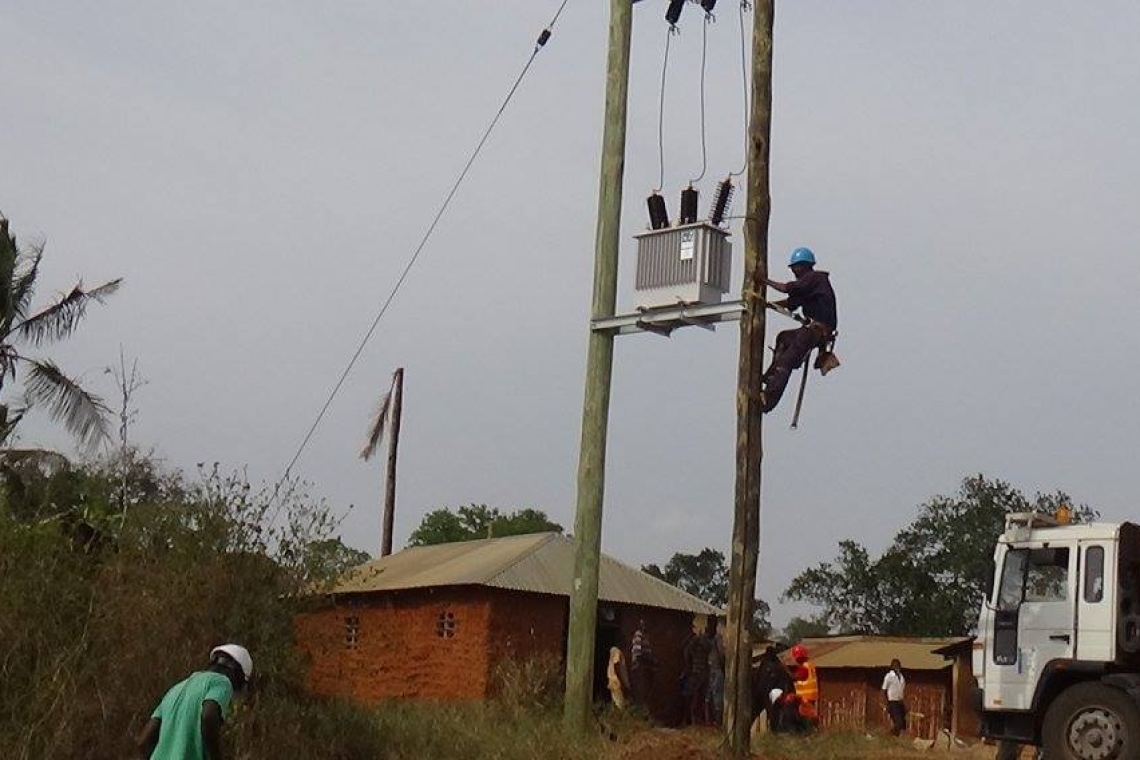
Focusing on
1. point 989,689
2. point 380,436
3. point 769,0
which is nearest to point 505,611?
point 989,689

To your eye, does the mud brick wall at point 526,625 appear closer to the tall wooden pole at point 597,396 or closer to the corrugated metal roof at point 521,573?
the corrugated metal roof at point 521,573

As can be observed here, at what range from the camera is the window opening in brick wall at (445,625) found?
23922 mm

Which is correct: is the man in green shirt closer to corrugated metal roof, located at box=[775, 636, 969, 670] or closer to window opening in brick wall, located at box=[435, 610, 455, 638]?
window opening in brick wall, located at box=[435, 610, 455, 638]

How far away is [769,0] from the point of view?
1215 cm

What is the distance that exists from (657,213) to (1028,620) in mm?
5593

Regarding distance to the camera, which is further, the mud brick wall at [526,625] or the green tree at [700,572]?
the green tree at [700,572]

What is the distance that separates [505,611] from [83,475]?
27.9 feet

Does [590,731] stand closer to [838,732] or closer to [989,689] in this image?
[989,689]

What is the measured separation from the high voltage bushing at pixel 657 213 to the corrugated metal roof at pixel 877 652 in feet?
65.9

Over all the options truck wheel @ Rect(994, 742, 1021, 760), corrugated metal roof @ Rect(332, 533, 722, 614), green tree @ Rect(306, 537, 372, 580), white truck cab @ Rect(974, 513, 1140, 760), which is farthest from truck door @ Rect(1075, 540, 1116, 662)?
corrugated metal roof @ Rect(332, 533, 722, 614)

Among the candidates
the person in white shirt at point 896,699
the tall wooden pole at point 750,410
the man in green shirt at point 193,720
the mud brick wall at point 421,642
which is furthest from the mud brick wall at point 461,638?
the man in green shirt at point 193,720

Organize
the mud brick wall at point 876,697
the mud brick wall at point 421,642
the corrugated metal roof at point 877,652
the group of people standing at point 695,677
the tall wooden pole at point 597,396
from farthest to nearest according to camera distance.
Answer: the corrugated metal roof at point 877,652
the mud brick wall at point 876,697
the mud brick wall at point 421,642
the group of people standing at point 695,677
the tall wooden pole at point 597,396

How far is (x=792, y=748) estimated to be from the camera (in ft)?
52.3

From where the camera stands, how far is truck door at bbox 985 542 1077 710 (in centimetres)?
1458
